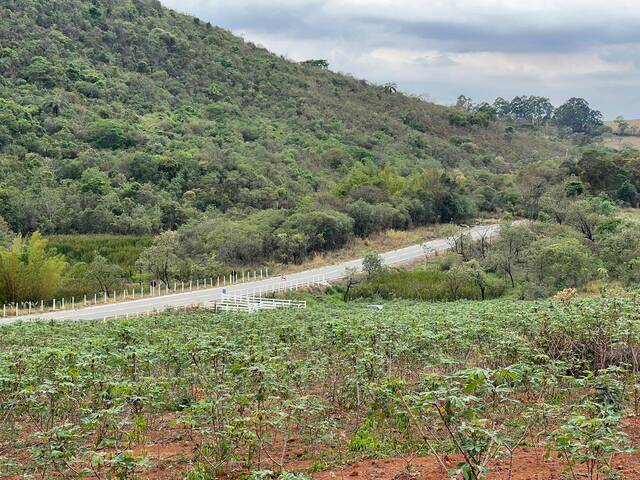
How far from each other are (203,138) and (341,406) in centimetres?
5894

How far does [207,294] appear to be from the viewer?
3428cm

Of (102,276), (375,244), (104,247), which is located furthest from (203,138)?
(102,276)

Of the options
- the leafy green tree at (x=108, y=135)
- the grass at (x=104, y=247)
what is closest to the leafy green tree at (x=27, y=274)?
the grass at (x=104, y=247)

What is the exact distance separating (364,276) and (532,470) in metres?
31.7

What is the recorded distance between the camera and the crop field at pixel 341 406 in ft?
20.2

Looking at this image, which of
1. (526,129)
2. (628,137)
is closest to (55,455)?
(526,129)

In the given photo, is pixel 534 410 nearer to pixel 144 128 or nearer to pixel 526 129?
pixel 144 128

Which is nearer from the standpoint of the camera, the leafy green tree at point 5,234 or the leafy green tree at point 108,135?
the leafy green tree at point 5,234

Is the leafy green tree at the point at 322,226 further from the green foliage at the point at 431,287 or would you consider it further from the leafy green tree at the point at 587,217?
the leafy green tree at the point at 587,217

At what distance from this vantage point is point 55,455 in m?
5.91

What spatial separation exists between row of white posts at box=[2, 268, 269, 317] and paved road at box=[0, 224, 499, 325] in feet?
3.45

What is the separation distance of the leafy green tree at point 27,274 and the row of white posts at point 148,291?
541mm

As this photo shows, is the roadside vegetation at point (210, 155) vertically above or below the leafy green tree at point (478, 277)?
above

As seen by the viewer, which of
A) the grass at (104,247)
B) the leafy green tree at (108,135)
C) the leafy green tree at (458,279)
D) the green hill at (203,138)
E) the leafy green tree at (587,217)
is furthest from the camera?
the leafy green tree at (108,135)
